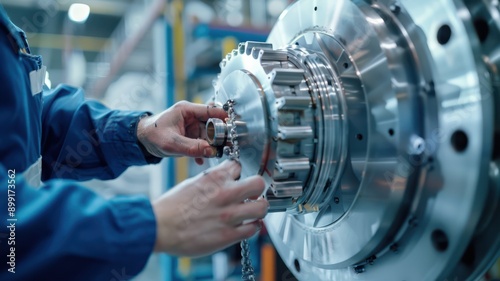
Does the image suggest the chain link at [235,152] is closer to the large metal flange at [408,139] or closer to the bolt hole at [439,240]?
the large metal flange at [408,139]

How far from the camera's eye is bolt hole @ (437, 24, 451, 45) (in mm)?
462

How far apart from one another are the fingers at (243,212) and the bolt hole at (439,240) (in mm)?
187

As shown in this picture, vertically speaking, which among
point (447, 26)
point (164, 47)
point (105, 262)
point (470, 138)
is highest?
point (164, 47)

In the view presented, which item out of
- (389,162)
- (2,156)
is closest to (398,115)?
(389,162)

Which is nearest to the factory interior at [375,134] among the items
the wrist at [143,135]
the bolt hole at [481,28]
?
the bolt hole at [481,28]

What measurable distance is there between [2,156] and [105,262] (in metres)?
0.25

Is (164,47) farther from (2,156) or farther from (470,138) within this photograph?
(470,138)

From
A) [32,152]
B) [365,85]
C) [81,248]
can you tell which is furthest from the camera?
[32,152]

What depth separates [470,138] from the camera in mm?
430

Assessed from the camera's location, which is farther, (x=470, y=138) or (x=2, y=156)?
(x=2, y=156)

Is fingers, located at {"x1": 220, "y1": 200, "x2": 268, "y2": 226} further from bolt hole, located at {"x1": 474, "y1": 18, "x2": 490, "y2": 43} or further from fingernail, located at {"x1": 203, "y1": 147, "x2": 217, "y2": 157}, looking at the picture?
bolt hole, located at {"x1": 474, "y1": 18, "x2": 490, "y2": 43}

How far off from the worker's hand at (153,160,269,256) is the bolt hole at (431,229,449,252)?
187 millimetres

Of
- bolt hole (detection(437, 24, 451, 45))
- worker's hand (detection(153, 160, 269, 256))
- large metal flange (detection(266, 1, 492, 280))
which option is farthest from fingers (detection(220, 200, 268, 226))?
bolt hole (detection(437, 24, 451, 45))

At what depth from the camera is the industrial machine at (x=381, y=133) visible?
1.45 feet
